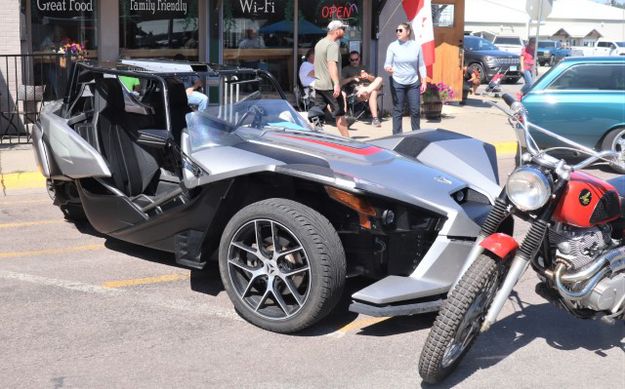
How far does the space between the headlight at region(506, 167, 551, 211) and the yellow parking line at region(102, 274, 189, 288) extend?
268 cm

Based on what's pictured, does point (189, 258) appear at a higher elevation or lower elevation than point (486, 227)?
lower

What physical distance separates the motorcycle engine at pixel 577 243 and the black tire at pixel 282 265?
1.13 meters

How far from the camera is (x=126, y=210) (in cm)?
549

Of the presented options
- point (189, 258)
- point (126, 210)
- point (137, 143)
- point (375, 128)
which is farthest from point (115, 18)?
point (189, 258)

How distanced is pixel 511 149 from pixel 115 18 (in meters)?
6.67

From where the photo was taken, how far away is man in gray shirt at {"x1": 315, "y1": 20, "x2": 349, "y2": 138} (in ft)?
35.1

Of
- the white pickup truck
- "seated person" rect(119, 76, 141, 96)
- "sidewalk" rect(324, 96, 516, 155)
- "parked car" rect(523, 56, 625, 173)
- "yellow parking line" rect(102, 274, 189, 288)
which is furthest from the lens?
the white pickup truck

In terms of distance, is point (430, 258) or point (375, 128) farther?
point (375, 128)

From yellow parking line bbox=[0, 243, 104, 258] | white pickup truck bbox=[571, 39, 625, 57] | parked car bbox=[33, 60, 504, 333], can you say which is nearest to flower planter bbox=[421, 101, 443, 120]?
parked car bbox=[33, 60, 504, 333]

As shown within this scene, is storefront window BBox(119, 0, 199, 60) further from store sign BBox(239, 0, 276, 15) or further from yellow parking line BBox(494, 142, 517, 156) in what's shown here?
yellow parking line BBox(494, 142, 517, 156)

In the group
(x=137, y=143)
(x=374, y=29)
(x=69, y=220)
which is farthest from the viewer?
(x=374, y=29)

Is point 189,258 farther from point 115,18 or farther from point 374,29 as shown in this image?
point 374,29

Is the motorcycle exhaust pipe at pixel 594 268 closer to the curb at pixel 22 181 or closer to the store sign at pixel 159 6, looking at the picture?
the curb at pixel 22 181

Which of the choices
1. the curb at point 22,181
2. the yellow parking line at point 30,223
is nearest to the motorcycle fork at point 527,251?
the yellow parking line at point 30,223
